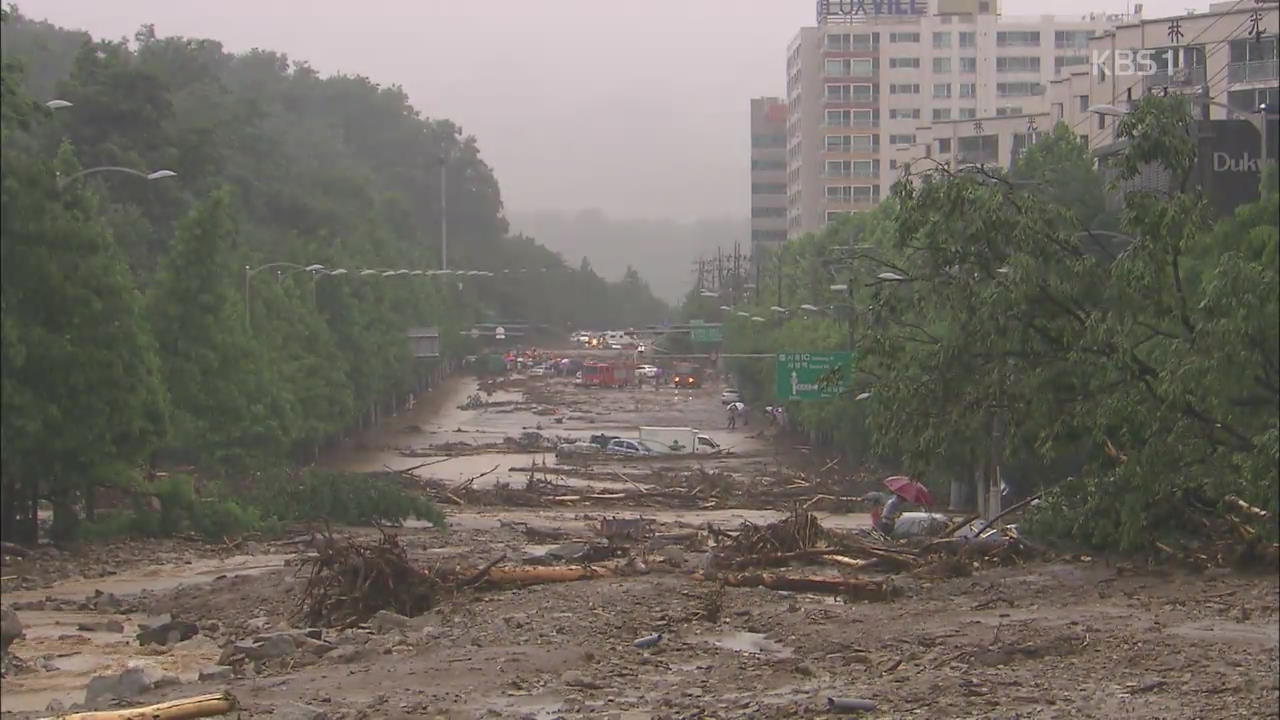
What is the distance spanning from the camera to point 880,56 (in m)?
123

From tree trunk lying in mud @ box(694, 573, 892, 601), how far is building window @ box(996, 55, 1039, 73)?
107 m

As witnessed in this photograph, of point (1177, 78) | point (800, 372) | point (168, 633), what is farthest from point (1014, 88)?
point (168, 633)

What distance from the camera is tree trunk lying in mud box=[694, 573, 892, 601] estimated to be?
22.1 meters

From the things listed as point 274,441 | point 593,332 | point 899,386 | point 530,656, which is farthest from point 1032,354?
point 593,332

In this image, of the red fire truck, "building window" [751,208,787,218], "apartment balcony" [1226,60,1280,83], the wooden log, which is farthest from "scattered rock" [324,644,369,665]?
"building window" [751,208,787,218]

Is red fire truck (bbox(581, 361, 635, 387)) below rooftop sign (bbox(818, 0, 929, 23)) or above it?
below

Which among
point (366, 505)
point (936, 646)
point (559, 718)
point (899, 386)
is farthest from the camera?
point (366, 505)

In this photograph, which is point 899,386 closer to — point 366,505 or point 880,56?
point 366,505

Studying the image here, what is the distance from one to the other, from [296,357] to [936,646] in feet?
159

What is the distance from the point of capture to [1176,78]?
59188 millimetres

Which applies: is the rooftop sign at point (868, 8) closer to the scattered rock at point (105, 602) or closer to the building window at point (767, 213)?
the building window at point (767, 213)

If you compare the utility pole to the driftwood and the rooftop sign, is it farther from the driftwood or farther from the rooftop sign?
the driftwood

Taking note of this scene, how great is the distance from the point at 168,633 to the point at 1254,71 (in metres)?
49.1

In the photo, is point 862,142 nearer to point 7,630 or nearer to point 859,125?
point 859,125
